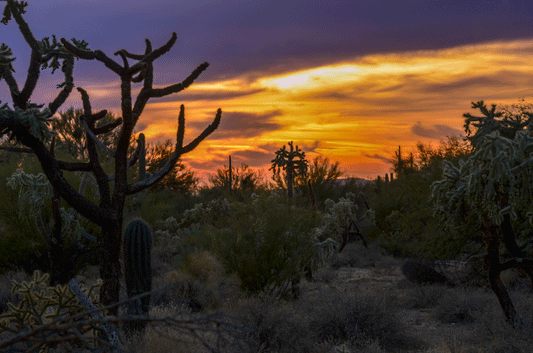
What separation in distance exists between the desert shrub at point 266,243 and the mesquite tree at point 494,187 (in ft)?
11.4

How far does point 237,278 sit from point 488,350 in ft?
19.3

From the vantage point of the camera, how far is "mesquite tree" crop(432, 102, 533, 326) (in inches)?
358

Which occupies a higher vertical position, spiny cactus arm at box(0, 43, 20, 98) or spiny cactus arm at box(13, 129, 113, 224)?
spiny cactus arm at box(0, 43, 20, 98)

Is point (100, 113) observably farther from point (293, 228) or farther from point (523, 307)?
point (523, 307)

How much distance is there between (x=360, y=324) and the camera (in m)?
10.1

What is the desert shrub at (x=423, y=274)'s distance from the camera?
16.2 meters

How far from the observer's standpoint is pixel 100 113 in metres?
9.40

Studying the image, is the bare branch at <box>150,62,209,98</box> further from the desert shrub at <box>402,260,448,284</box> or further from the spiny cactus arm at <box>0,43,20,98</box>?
the desert shrub at <box>402,260,448,284</box>

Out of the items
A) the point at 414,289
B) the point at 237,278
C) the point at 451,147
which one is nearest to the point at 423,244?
the point at 414,289

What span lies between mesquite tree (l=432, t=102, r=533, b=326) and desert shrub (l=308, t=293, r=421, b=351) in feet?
6.61

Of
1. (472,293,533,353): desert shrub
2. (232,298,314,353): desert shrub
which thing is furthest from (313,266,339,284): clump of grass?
(232,298,314,353): desert shrub

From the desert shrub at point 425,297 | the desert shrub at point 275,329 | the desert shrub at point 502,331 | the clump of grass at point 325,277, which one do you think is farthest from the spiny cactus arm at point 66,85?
the clump of grass at point 325,277

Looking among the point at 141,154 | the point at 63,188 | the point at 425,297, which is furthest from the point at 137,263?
the point at 425,297

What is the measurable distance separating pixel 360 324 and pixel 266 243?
3.25 meters
